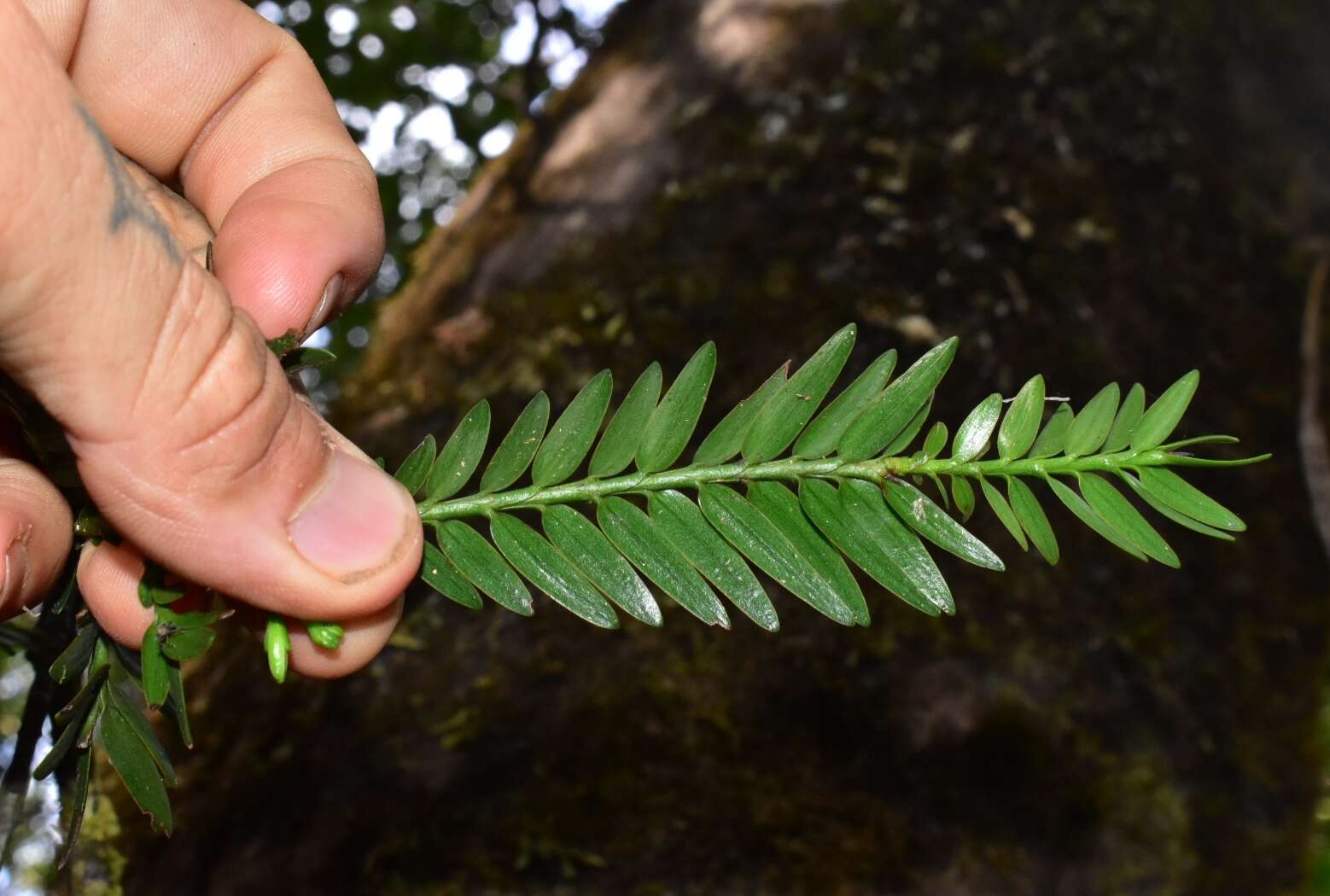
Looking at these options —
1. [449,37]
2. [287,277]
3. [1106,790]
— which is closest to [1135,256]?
[1106,790]

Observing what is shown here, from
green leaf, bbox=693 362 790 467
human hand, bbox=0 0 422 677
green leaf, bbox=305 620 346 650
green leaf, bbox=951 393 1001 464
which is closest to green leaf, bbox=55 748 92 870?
human hand, bbox=0 0 422 677

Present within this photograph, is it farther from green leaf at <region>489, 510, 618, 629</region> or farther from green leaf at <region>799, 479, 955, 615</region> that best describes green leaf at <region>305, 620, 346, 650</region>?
green leaf at <region>799, 479, 955, 615</region>

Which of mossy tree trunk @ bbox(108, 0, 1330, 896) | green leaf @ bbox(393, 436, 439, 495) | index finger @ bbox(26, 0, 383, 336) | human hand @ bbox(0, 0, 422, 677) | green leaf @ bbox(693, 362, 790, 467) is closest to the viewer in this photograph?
human hand @ bbox(0, 0, 422, 677)

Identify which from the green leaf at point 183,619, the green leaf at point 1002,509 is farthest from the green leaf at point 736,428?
the green leaf at point 183,619

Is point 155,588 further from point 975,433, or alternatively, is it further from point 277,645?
point 975,433

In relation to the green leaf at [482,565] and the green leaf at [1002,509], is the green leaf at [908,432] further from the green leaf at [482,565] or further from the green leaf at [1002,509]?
the green leaf at [482,565]
